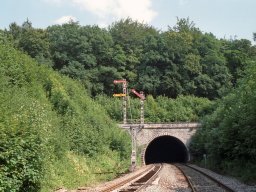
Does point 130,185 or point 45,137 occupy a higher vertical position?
point 45,137

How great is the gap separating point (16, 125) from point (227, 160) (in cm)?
1964

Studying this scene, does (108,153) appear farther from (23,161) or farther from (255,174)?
(23,161)

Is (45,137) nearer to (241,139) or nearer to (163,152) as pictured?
(241,139)

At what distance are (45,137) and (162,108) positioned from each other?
145 ft

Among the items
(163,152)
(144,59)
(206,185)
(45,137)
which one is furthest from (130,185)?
(144,59)

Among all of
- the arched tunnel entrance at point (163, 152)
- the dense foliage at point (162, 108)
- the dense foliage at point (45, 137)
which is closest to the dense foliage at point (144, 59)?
the dense foliage at point (162, 108)

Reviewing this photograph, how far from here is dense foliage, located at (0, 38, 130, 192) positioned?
1325 cm

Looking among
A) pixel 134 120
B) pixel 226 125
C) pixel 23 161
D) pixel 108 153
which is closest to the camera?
pixel 23 161

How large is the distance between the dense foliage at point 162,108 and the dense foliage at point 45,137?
663 inches

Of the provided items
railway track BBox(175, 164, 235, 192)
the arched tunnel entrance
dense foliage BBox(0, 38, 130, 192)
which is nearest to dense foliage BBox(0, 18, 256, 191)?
dense foliage BBox(0, 38, 130, 192)

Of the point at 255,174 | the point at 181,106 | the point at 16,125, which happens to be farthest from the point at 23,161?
the point at 181,106

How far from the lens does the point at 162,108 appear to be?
194ft

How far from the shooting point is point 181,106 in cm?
5953

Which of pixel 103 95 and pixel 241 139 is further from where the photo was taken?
pixel 103 95
